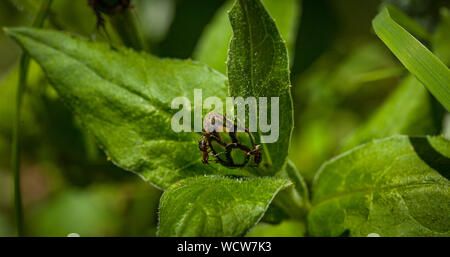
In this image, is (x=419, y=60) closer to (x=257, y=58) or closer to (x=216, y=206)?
(x=257, y=58)

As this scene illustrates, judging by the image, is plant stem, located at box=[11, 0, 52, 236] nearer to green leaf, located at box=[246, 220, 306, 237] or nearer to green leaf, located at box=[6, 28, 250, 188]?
green leaf, located at box=[6, 28, 250, 188]

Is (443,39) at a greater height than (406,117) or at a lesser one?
greater

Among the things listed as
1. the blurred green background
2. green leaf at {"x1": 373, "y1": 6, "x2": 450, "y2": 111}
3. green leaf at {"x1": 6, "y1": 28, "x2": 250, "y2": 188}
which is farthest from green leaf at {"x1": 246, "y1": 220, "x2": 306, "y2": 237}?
green leaf at {"x1": 373, "y1": 6, "x2": 450, "y2": 111}

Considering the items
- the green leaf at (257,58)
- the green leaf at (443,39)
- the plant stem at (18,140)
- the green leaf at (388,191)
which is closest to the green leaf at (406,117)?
the green leaf at (443,39)

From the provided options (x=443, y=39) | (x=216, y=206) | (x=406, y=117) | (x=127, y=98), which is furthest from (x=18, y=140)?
(x=443, y=39)
